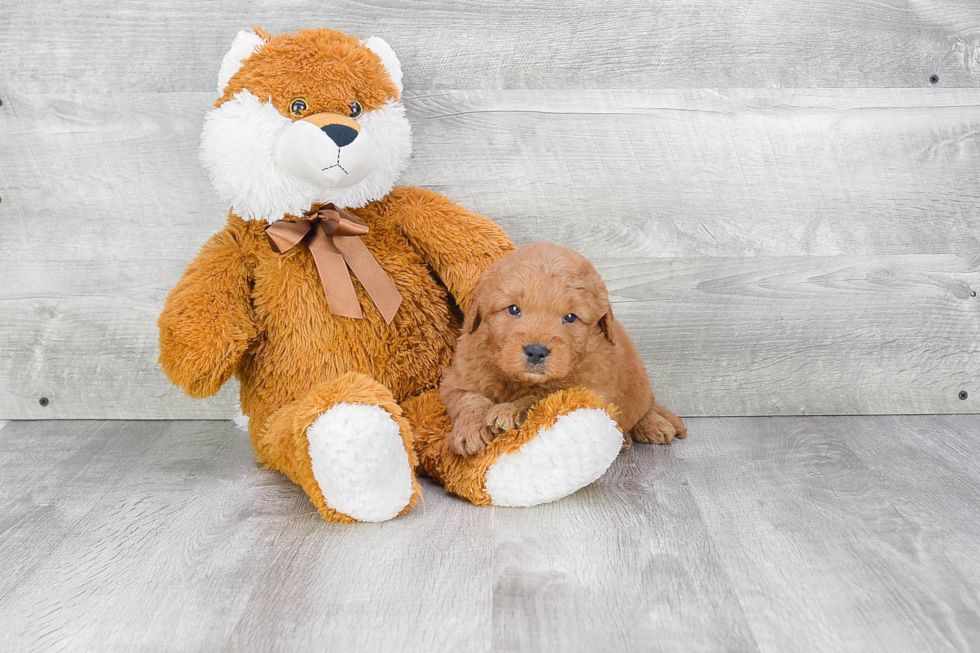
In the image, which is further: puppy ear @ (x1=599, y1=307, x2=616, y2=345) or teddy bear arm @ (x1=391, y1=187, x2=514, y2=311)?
teddy bear arm @ (x1=391, y1=187, x2=514, y2=311)

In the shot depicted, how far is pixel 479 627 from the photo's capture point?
0.83m

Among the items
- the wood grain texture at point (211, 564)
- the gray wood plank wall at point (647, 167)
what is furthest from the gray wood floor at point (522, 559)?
the gray wood plank wall at point (647, 167)

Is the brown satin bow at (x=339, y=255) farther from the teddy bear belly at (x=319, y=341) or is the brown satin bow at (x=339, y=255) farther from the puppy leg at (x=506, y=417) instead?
the puppy leg at (x=506, y=417)

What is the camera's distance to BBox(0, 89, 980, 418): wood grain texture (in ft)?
4.52

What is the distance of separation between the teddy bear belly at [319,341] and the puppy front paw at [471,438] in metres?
0.17

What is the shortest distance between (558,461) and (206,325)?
0.48 metres

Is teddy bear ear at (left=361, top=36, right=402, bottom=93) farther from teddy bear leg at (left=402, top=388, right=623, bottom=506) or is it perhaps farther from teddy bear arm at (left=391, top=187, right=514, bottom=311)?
teddy bear leg at (left=402, top=388, right=623, bottom=506)

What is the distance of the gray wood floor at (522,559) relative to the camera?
0.82 meters

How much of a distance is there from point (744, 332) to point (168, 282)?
970 mm

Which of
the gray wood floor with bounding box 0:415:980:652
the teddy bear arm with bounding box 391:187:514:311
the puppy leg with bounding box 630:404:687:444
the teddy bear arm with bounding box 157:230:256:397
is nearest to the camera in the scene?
the gray wood floor with bounding box 0:415:980:652

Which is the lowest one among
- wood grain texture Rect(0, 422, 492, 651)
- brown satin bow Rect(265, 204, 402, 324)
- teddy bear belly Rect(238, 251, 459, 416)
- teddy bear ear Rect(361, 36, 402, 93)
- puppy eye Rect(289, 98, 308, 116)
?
wood grain texture Rect(0, 422, 492, 651)

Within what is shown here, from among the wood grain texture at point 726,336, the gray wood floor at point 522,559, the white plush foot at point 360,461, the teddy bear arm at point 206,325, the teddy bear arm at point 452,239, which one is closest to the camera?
the gray wood floor at point 522,559

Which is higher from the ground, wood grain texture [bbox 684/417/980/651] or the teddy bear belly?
the teddy bear belly

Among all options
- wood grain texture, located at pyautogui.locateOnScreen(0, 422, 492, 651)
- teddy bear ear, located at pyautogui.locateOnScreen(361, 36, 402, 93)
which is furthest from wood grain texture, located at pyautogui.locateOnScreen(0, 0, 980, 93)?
wood grain texture, located at pyautogui.locateOnScreen(0, 422, 492, 651)
